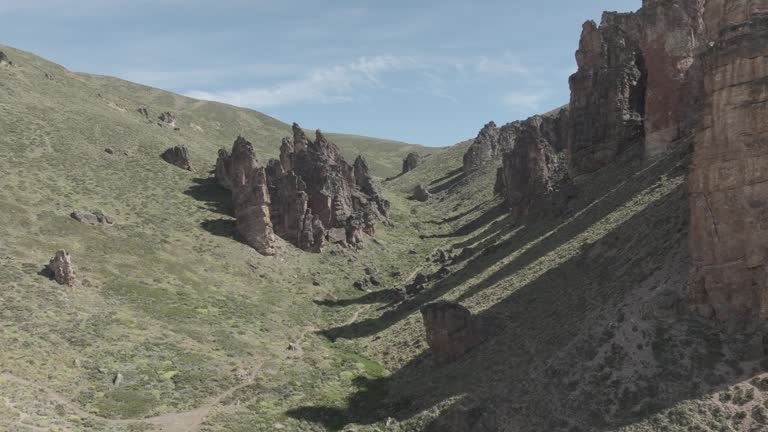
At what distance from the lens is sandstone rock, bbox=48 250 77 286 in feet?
194

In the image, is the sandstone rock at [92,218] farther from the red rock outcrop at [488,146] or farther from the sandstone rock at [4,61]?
the red rock outcrop at [488,146]

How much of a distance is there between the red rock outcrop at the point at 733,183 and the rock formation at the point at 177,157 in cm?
9009

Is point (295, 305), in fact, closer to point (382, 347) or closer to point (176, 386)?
point (382, 347)

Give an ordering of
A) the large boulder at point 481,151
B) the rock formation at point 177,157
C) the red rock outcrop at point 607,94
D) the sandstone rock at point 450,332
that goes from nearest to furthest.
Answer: the sandstone rock at point 450,332, the red rock outcrop at point 607,94, the rock formation at point 177,157, the large boulder at point 481,151

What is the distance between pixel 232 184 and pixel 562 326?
2574 inches

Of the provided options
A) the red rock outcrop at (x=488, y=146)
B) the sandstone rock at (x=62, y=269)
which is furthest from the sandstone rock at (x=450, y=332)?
the red rock outcrop at (x=488, y=146)

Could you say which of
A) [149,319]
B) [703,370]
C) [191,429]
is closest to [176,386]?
[191,429]

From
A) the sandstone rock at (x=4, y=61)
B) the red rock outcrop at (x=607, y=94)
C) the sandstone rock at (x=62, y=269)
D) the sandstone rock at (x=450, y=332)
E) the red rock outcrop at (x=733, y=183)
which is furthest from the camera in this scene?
the sandstone rock at (x=4, y=61)

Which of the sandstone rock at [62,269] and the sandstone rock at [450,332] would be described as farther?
the sandstone rock at [62,269]

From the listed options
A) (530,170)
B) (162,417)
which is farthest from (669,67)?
(162,417)

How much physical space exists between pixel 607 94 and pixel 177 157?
71.2m

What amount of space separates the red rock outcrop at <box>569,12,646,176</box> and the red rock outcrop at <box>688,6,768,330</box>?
41599 mm

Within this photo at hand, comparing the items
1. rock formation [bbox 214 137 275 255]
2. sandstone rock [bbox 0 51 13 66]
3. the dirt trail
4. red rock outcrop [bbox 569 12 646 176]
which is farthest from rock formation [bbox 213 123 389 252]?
sandstone rock [bbox 0 51 13 66]

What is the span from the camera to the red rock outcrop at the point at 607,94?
78312mm
